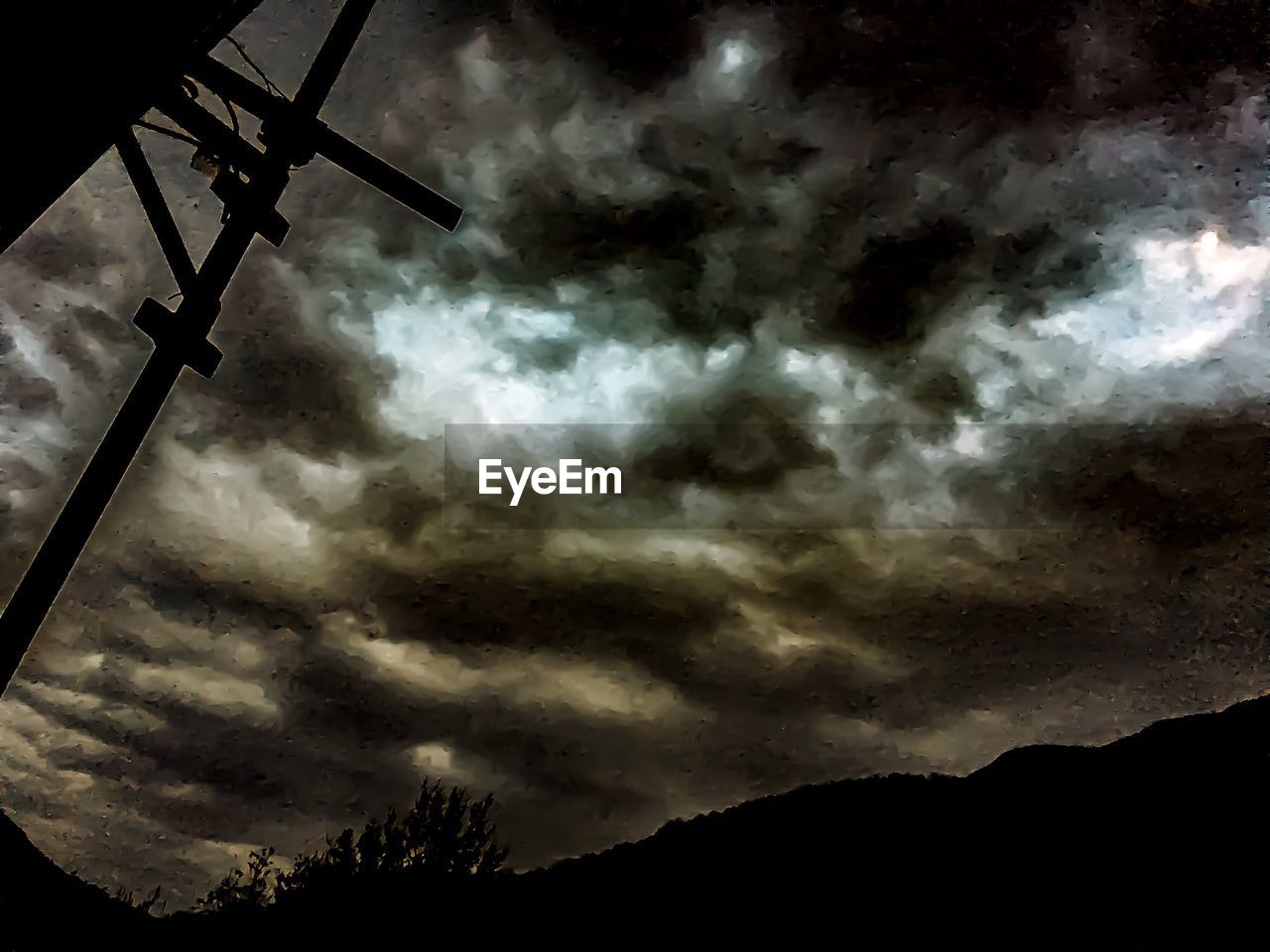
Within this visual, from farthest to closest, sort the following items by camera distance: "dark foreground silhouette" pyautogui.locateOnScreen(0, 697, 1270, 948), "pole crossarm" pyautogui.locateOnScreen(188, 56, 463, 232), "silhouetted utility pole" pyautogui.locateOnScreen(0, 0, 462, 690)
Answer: "dark foreground silhouette" pyautogui.locateOnScreen(0, 697, 1270, 948) → "pole crossarm" pyautogui.locateOnScreen(188, 56, 463, 232) → "silhouetted utility pole" pyautogui.locateOnScreen(0, 0, 462, 690)

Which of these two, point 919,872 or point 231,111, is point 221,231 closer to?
point 231,111

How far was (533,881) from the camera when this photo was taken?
1222cm

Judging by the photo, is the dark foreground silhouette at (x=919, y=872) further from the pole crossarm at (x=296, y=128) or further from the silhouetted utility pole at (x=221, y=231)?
the pole crossarm at (x=296, y=128)

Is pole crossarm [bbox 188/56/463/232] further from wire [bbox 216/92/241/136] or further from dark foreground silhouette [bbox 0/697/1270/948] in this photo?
dark foreground silhouette [bbox 0/697/1270/948]

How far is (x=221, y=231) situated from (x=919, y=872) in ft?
31.4

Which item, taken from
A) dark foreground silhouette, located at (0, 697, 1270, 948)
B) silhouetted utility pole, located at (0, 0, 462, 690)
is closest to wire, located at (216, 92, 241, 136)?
silhouetted utility pole, located at (0, 0, 462, 690)

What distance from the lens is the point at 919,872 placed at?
317 inches

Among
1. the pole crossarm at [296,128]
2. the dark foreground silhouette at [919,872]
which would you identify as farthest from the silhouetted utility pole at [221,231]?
the dark foreground silhouette at [919,872]

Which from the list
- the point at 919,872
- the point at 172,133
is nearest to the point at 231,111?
the point at 172,133

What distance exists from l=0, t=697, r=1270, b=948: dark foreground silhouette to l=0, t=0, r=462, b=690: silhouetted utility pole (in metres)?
1.65

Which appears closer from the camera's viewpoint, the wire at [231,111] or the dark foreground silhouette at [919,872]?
the wire at [231,111]

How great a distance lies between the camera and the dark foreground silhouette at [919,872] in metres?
6.01

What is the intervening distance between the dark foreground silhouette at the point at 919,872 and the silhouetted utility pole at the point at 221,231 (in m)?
1.65

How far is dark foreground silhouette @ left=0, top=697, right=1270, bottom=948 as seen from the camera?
6012 millimetres
